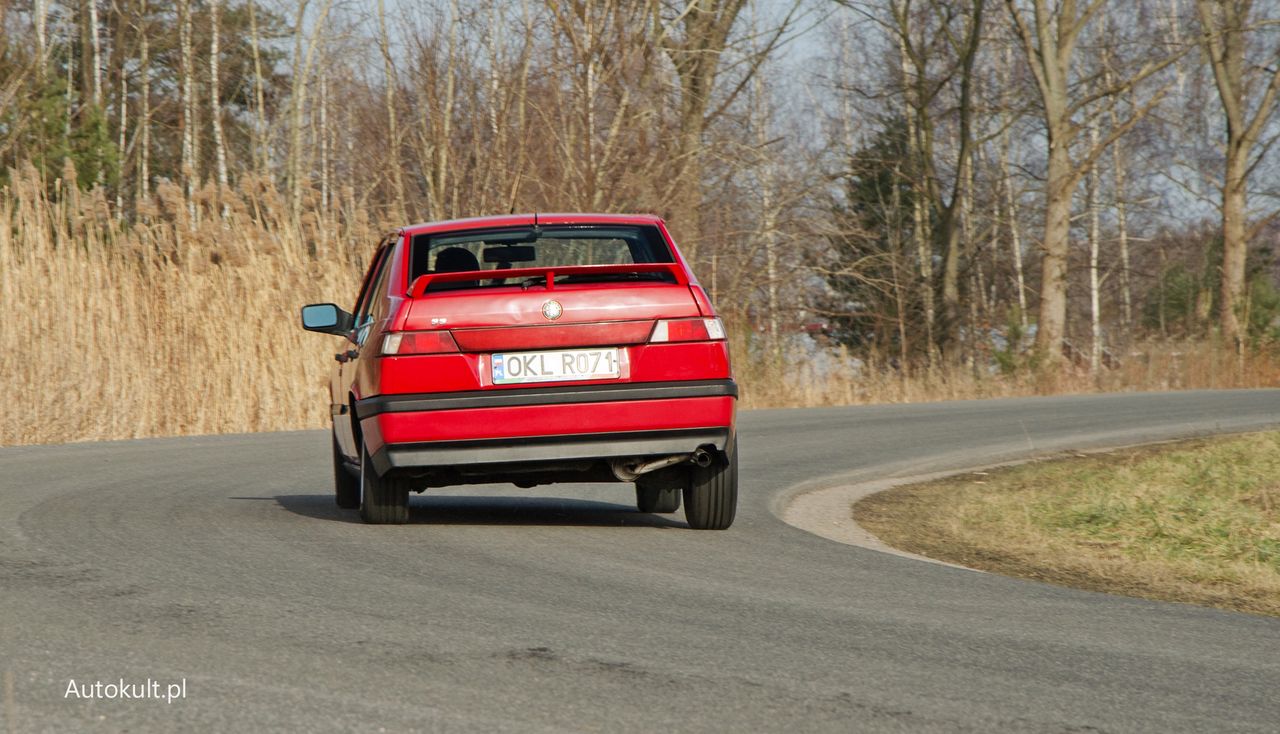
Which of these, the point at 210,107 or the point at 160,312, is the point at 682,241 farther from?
the point at 210,107

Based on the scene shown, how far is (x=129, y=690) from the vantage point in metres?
4.14

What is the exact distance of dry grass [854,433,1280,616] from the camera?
7030 mm

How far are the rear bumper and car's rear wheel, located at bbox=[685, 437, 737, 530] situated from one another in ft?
2.10

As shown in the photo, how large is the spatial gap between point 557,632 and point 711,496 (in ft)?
10.2

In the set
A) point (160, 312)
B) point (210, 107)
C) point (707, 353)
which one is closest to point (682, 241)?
point (160, 312)

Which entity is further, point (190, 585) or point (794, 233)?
point (794, 233)

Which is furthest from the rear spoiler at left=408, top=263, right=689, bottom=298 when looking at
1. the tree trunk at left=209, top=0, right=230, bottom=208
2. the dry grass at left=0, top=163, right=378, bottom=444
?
the tree trunk at left=209, top=0, right=230, bottom=208

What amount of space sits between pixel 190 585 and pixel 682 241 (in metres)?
16.6

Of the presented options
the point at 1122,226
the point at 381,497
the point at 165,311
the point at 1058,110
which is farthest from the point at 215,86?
the point at 1122,226

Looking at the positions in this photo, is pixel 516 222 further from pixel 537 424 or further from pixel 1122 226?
pixel 1122 226

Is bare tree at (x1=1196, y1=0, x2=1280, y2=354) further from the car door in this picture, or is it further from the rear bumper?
the rear bumper

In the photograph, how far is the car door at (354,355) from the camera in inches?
328

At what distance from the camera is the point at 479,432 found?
7.33 metres

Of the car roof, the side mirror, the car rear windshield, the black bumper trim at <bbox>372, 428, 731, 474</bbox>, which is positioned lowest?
the black bumper trim at <bbox>372, 428, 731, 474</bbox>
